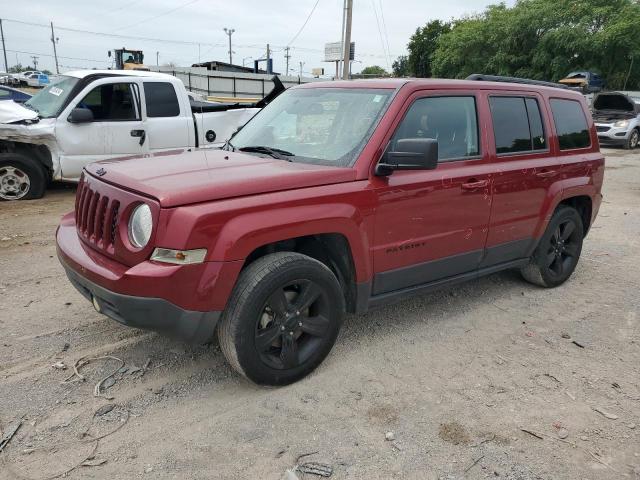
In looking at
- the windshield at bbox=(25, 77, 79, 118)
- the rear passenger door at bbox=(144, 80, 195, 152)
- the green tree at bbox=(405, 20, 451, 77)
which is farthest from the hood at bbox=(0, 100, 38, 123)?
the green tree at bbox=(405, 20, 451, 77)

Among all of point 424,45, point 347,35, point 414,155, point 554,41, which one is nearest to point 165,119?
point 414,155

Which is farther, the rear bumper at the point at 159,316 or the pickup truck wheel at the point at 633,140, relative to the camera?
the pickup truck wheel at the point at 633,140

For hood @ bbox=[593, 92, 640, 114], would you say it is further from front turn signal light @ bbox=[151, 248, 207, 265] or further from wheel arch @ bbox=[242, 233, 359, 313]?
front turn signal light @ bbox=[151, 248, 207, 265]

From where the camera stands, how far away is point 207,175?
3.00m

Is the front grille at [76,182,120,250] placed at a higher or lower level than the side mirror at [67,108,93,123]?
lower

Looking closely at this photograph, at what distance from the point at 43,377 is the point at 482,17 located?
4712 centimetres

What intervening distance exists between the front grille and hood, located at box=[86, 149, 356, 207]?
124mm

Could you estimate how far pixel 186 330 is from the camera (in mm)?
2809

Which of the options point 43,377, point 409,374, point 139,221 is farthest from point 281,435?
point 43,377

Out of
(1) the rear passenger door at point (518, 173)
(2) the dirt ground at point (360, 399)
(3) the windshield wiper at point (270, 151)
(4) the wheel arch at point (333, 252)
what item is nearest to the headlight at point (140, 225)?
(4) the wheel arch at point (333, 252)

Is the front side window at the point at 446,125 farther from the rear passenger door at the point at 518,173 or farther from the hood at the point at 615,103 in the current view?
the hood at the point at 615,103

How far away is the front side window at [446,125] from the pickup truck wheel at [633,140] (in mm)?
16543

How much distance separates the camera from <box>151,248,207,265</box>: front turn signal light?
2688 millimetres

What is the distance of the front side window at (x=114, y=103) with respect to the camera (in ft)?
25.7
